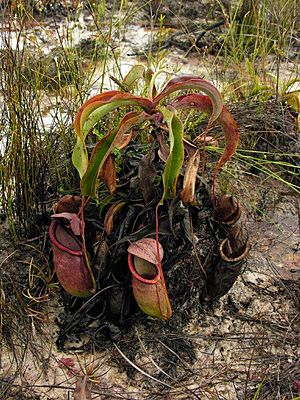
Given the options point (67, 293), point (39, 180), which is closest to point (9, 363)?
point (67, 293)

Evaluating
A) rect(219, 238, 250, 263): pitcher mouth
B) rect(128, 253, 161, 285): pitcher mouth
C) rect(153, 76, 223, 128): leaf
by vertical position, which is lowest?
rect(219, 238, 250, 263): pitcher mouth

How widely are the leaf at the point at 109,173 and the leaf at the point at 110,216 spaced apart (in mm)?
43

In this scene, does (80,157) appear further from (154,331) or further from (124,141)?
(154,331)

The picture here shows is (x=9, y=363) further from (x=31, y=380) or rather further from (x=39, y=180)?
(x=39, y=180)

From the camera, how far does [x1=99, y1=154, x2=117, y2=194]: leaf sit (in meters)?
1.35

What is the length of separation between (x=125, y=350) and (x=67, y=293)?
8.8 inches

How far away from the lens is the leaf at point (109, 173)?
1354 mm

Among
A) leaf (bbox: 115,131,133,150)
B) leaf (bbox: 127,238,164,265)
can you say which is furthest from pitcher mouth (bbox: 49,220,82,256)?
leaf (bbox: 115,131,133,150)

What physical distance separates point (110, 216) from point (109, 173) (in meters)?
0.11

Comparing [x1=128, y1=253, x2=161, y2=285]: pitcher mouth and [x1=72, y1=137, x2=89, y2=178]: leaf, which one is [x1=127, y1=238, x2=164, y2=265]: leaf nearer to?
[x1=128, y1=253, x2=161, y2=285]: pitcher mouth

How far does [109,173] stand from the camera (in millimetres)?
1378

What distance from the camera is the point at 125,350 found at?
1484mm

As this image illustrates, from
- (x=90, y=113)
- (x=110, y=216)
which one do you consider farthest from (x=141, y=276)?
(x=90, y=113)

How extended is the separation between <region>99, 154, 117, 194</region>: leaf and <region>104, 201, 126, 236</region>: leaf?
4 cm
